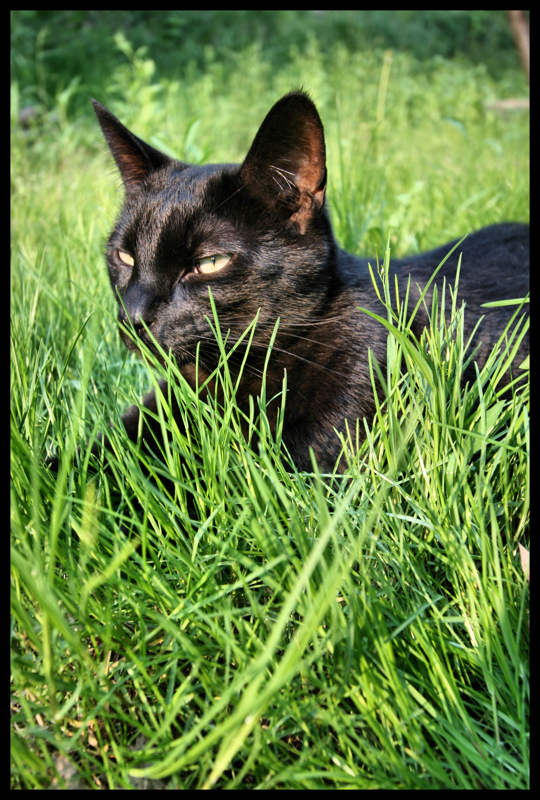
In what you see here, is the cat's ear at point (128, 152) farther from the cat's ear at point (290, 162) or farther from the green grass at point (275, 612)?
the green grass at point (275, 612)

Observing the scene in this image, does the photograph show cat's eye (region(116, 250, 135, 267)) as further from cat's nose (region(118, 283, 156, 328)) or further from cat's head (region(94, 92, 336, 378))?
cat's nose (region(118, 283, 156, 328))

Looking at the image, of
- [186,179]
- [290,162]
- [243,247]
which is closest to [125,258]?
[186,179]

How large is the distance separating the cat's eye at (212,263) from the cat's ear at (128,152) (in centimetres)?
49

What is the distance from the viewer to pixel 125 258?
4.60 feet

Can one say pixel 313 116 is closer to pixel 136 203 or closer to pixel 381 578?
pixel 136 203

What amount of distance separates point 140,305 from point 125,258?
303mm

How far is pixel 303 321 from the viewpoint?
1268 millimetres

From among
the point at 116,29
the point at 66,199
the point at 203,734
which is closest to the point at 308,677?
the point at 203,734

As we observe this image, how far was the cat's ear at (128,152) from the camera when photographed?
143cm

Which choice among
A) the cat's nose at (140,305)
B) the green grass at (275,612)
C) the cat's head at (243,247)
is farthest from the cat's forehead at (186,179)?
the green grass at (275,612)

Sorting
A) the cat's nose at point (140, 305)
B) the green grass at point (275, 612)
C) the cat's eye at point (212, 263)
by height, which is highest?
the cat's eye at point (212, 263)

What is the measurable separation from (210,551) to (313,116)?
0.96 metres

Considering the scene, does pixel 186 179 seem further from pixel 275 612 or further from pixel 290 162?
pixel 275 612

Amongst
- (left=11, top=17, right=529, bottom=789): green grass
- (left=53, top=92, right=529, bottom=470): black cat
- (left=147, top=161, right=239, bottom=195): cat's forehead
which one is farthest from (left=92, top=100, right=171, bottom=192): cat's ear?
(left=11, top=17, right=529, bottom=789): green grass
